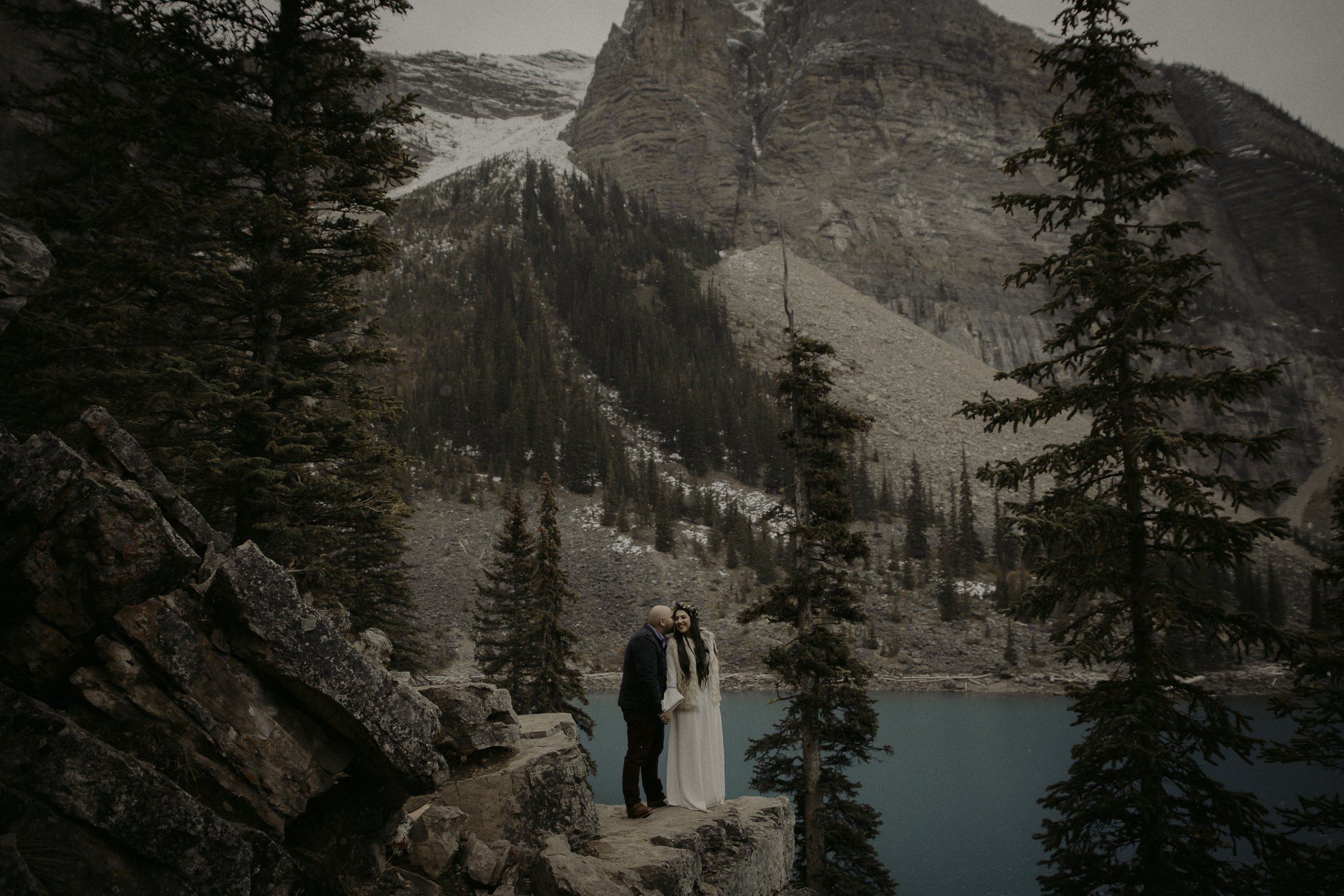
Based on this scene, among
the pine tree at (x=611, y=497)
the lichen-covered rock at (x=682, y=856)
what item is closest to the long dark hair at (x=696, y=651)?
the lichen-covered rock at (x=682, y=856)

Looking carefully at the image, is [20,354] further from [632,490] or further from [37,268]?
[632,490]

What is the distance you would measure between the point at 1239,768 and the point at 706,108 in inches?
5907

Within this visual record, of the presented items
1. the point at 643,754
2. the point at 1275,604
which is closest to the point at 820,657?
the point at 643,754

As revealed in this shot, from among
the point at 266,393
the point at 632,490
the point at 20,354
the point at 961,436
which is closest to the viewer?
the point at 20,354

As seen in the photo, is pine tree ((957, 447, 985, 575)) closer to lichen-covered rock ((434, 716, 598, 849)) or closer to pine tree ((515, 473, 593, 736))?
pine tree ((515, 473, 593, 736))

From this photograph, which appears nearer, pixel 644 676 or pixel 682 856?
pixel 682 856

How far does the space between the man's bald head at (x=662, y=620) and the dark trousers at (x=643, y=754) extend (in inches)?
29.5

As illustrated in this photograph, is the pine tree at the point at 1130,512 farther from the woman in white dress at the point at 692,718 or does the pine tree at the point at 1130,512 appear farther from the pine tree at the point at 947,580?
the pine tree at the point at 947,580

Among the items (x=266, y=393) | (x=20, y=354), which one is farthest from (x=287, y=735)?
(x=20, y=354)

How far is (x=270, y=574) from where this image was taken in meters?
4.60

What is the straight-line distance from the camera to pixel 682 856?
18.5ft

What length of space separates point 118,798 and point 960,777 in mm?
30161

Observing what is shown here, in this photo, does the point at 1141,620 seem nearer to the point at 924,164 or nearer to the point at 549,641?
the point at 549,641

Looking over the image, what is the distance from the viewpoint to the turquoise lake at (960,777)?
19.5 m
